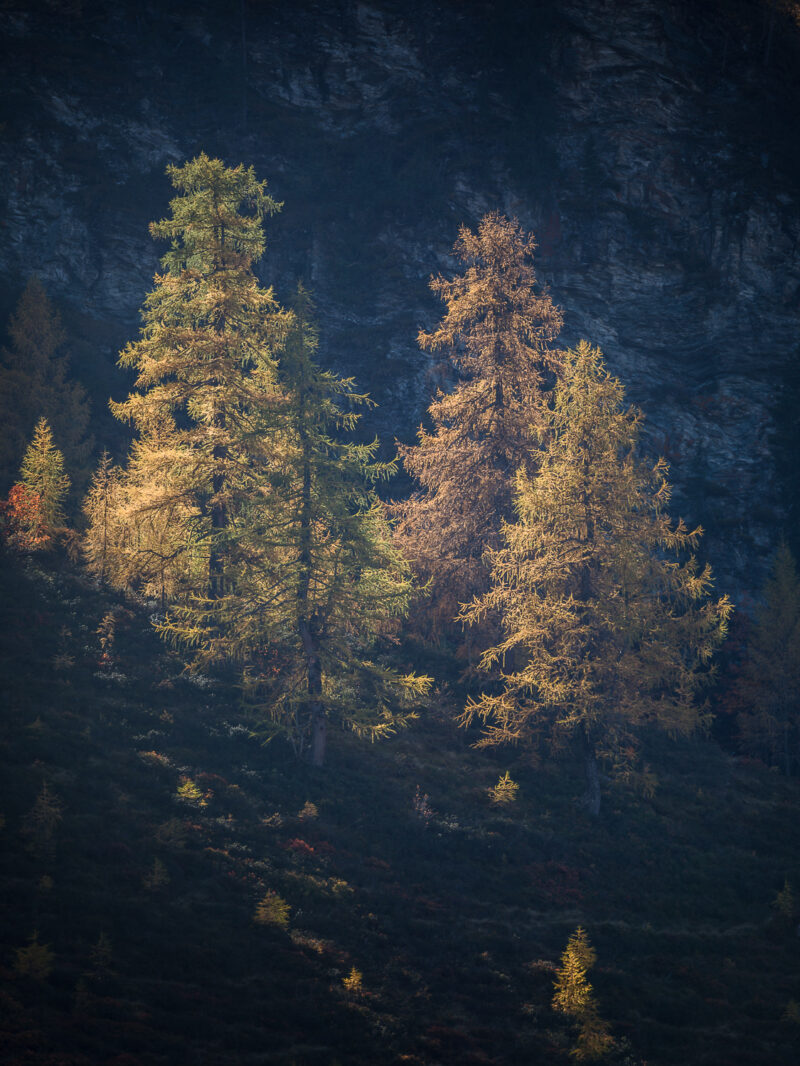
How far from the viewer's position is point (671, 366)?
120 feet

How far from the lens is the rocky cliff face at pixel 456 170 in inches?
1421

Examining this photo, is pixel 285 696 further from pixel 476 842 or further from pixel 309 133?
pixel 309 133

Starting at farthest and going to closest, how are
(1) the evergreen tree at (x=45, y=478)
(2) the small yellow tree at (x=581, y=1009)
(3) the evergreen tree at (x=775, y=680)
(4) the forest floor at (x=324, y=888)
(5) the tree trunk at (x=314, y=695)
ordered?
1. (3) the evergreen tree at (x=775, y=680)
2. (1) the evergreen tree at (x=45, y=478)
3. (5) the tree trunk at (x=314, y=695)
4. (2) the small yellow tree at (x=581, y=1009)
5. (4) the forest floor at (x=324, y=888)

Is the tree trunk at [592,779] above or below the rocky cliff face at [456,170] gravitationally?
below

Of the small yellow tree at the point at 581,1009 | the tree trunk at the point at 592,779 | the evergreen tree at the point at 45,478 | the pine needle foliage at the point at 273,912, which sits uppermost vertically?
the evergreen tree at the point at 45,478

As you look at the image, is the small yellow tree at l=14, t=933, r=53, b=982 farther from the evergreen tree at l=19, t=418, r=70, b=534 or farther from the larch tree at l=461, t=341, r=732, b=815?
the evergreen tree at l=19, t=418, r=70, b=534

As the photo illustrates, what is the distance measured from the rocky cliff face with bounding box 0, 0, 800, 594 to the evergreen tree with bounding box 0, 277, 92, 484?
232 cm

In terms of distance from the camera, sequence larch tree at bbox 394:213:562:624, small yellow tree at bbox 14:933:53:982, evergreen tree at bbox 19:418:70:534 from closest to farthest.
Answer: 1. small yellow tree at bbox 14:933:53:982
2. larch tree at bbox 394:213:562:624
3. evergreen tree at bbox 19:418:70:534

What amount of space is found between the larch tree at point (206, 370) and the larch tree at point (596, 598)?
769 centimetres

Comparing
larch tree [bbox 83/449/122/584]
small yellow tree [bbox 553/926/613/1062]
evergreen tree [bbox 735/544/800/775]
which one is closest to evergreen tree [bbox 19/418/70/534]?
larch tree [bbox 83/449/122/584]

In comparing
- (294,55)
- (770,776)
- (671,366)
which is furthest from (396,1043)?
(294,55)

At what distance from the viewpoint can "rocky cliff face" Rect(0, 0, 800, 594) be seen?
1421 inches

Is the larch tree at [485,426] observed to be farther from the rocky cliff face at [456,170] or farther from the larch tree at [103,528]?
the rocky cliff face at [456,170]

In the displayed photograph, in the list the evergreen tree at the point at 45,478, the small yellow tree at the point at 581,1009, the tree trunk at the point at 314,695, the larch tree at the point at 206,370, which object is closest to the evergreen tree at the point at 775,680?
the tree trunk at the point at 314,695
